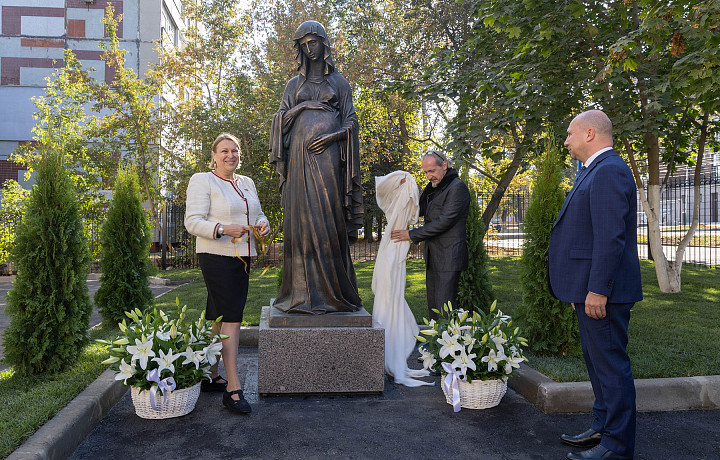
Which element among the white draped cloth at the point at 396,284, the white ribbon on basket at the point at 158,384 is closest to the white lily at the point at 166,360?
the white ribbon on basket at the point at 158,384

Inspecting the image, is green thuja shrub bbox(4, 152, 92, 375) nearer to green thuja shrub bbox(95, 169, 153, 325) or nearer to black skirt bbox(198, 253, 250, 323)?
black skirt bbox(198, 253, 250, 323)

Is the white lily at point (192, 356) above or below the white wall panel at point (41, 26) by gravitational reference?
below

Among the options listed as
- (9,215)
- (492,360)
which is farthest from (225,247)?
(9,215)

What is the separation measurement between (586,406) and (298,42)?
4150 millimetres

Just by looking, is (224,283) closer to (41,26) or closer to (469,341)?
(469,341)

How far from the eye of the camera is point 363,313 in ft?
15.1

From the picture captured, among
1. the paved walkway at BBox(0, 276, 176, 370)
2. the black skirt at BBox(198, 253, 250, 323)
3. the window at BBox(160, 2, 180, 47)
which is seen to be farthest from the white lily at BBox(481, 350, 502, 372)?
the window at BBox(160, 2, 180, 47)

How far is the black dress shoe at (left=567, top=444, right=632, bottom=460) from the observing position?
3.12 m

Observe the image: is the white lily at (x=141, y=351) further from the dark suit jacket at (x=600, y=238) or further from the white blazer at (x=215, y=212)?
the dark suit jacket at (x=600, y=238)

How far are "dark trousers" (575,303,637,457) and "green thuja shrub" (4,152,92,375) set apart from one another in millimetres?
4521

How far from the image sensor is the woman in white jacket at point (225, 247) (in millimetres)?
3990

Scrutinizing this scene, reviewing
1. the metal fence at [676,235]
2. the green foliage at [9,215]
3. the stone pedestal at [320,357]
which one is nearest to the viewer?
the stone pedestal at [320,357]

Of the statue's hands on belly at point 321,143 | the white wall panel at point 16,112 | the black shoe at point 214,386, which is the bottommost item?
the black shoe at point 214,386

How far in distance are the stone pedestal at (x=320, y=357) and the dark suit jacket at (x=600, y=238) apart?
1729 mm
